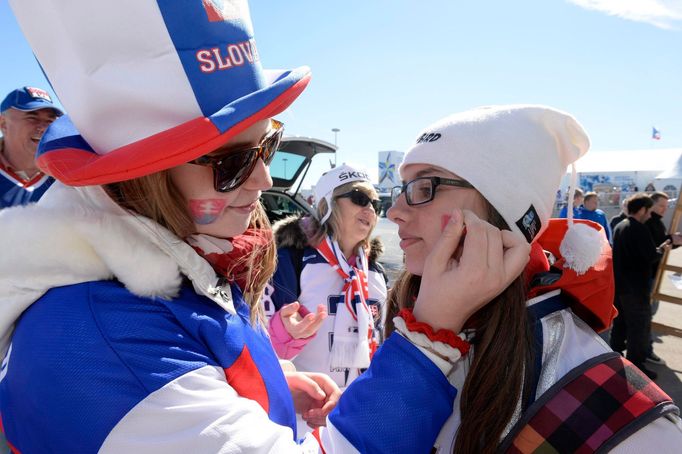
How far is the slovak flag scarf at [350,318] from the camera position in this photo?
2705 mm

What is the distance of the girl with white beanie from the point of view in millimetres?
962

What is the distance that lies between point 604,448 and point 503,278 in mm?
435

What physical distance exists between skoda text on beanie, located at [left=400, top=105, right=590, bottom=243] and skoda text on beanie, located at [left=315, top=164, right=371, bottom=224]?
193 cm

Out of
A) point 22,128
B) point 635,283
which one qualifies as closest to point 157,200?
point 22,128

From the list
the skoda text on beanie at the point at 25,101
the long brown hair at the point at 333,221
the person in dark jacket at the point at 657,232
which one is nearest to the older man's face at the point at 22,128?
the skoda text on beanie at the point at 25,101

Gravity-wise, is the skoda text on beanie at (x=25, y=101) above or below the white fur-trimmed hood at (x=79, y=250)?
above

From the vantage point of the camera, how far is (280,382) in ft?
3.65

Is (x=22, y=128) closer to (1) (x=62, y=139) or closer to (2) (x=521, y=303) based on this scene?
(1) (x=62, y=139)

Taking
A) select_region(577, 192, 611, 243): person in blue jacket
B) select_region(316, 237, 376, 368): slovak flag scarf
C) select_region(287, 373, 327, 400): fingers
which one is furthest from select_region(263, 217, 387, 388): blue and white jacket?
select_region(577, 192, 611, 243): person in blue jacket

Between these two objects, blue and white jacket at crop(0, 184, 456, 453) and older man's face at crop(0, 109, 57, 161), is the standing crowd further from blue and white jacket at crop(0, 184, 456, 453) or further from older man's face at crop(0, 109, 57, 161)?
older man's face at crop(0, 109, 57, 161)

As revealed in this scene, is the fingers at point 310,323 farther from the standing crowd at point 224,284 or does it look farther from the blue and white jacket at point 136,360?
the blue and white jacket at point 136,360

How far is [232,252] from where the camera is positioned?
1140mm

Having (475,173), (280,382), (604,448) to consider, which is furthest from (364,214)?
(604,448)

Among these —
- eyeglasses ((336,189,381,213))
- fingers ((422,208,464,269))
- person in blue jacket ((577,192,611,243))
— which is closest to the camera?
fingers ((422,208,464,269))
